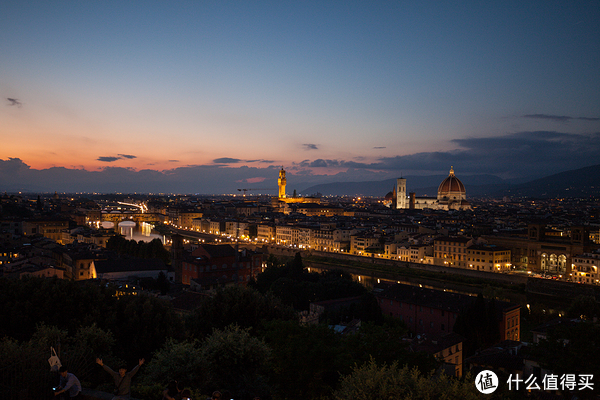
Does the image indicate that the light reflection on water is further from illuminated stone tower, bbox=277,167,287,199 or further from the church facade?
the church facade

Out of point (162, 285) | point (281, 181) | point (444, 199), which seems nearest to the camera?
point (162, 285)

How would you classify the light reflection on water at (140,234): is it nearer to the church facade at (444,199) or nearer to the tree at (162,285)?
the tree at (162,285)

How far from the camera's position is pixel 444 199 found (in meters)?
73.2

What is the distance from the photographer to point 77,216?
184 ft

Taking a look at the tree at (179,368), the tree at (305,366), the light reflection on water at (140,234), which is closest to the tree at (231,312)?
the tree at (305,366)

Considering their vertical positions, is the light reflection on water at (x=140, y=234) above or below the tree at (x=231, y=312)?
below

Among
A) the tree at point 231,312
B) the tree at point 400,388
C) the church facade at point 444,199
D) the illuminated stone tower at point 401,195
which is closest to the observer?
the tree at point 400,388

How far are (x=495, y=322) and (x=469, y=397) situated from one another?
11130 millimetres

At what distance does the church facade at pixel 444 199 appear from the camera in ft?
234

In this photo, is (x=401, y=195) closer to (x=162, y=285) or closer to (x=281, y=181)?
(x=281, y=181)

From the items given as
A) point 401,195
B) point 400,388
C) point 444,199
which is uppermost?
point 401,195

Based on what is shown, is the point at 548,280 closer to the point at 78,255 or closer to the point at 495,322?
the point at 495,322

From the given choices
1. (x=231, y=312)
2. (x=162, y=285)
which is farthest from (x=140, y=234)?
(x=231, y=312)

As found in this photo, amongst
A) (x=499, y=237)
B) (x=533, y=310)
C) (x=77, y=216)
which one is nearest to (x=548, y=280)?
(x=533, y=310)
